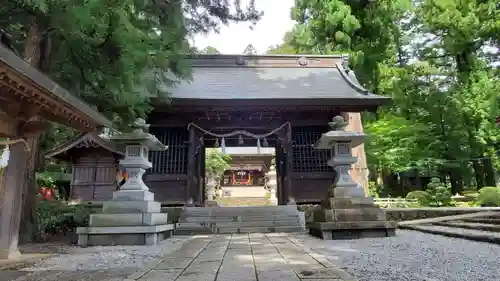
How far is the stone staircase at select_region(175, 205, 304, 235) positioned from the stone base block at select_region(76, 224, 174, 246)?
2.41 meters

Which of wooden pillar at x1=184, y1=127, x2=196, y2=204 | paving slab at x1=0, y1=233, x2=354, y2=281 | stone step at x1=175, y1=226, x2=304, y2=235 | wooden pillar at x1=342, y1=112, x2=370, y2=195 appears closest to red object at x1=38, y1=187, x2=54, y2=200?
wooden pillar at x1=184, y1=127, x2=196, y2=204

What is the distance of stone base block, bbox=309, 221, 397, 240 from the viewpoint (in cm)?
643

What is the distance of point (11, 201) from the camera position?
16.0ft

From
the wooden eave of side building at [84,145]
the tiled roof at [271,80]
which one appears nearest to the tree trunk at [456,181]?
the tiled roof at [271,80]

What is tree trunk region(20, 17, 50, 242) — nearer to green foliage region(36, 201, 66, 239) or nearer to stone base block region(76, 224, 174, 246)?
green foliage region(36, 201, 66, 239)

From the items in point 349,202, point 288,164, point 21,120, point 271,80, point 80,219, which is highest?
point 271,80

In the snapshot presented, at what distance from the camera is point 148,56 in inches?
230

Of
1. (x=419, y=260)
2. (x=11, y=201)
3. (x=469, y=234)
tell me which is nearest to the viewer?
(x=419, y=260)

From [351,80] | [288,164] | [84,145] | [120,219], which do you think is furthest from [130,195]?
[351,80]

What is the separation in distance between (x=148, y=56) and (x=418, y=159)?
17.2 meters

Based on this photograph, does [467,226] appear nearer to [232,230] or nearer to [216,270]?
[232,230]

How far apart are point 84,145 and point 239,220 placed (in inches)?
242

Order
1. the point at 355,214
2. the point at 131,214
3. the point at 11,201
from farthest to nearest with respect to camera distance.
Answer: the point at 355,214 → the point at 131,214 → the point at 11,201

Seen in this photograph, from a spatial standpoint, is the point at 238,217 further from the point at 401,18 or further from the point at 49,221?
the point at 401,18
